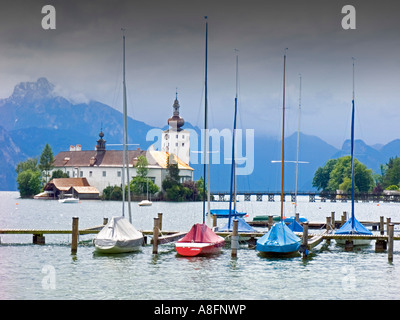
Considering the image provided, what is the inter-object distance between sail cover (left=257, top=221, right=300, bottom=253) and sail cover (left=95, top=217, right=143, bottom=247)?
9.86 m

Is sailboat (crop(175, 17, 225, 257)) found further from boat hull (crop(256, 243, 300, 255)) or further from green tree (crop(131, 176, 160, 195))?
green tree (crop(131, 176, 160, 195))

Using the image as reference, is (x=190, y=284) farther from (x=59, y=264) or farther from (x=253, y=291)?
(x=59, y=264)

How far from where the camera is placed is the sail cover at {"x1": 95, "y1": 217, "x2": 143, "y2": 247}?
150ft

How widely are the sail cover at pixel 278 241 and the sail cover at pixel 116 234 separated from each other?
9862 mm

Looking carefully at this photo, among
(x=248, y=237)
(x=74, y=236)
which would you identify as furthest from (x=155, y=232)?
(x=248, y=237)

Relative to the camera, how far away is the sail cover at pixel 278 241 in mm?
44031

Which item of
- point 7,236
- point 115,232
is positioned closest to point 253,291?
point 115,232

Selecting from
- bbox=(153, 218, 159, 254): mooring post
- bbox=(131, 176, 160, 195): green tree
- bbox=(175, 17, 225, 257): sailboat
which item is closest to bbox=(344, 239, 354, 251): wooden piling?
bbox=(175, 17, 225, 257): sailboat


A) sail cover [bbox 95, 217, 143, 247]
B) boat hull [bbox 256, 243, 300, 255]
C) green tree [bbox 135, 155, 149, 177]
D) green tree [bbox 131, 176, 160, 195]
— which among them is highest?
green tree [bbox 135, 155, 149, 177]

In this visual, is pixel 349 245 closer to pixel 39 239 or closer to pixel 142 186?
pixel 39 239

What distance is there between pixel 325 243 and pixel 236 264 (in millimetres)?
A: 17855

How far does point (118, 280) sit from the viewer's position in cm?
3634
